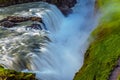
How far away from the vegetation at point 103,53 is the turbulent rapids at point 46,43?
2.44 m

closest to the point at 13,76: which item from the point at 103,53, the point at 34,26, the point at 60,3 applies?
the point at 103,53

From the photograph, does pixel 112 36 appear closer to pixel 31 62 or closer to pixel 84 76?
→ pixel 84 76

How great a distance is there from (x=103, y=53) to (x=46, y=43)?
9276 millimetres

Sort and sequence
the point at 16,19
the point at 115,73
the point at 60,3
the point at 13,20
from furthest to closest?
the point at 60,3
the point at 16,19
the point at 13,20
the point at 115,73

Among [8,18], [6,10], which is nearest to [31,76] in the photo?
[8,18]

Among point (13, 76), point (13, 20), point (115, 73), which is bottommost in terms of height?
point (13, 76)

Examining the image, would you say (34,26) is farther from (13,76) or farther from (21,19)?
(13,76)

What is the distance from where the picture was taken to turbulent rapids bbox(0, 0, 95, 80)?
2509cm

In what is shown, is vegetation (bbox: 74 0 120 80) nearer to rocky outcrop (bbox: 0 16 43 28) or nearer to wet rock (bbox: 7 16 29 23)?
rocky outcrop (bbox: 0 16 43 28)

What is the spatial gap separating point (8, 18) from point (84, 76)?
19.4 meters

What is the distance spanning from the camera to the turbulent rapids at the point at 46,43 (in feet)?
82.3

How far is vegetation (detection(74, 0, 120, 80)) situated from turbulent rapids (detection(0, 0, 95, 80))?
96.0 inches

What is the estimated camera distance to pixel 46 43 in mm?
29453

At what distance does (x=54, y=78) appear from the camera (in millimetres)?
23844
